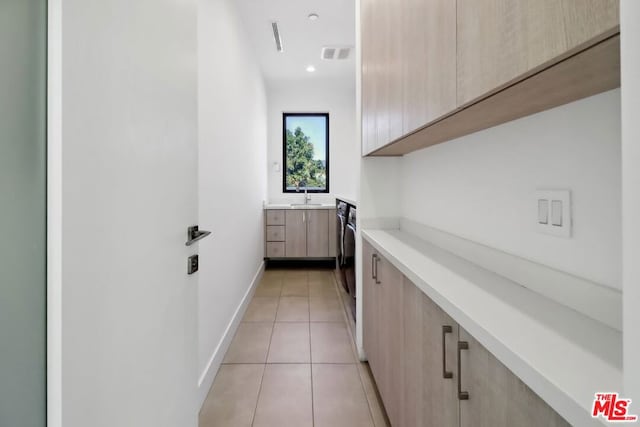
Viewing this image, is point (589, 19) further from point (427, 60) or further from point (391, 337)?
point (391, 337)

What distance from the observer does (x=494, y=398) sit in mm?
635

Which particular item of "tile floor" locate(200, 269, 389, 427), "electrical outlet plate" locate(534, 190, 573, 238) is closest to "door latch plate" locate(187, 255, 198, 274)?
"tile floor" locate(200, 269, 389, 427)

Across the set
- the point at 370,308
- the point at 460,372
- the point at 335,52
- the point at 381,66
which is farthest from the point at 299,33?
the point at 460,372

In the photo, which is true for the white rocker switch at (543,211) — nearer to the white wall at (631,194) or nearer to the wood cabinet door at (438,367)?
the wood cabinet door at (438,367)

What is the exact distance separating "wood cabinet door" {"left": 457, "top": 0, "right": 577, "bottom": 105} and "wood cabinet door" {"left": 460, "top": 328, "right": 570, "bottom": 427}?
56 cm

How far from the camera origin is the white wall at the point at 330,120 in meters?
5.00

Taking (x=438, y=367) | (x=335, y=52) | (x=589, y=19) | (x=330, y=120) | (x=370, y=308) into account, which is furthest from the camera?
(x=330, y=120)

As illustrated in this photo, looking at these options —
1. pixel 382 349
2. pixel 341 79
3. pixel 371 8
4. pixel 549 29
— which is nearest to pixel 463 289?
pixel 549 29

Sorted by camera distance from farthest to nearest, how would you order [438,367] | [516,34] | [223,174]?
1. [223,174]
2. [438,367]
3. [516,34]

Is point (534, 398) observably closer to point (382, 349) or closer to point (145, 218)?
point (145, 218)

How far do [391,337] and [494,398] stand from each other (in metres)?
0.75

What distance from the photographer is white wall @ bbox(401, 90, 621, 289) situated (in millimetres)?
728

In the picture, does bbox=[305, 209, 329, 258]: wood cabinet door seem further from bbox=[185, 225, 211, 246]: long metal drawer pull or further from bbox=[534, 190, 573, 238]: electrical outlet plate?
bbox=[534, 190, 573, 238]: electrical outlet plate

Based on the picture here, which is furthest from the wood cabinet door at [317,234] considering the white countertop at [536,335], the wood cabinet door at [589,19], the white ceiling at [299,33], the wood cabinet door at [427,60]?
the wood cabinet door at [589,19]
